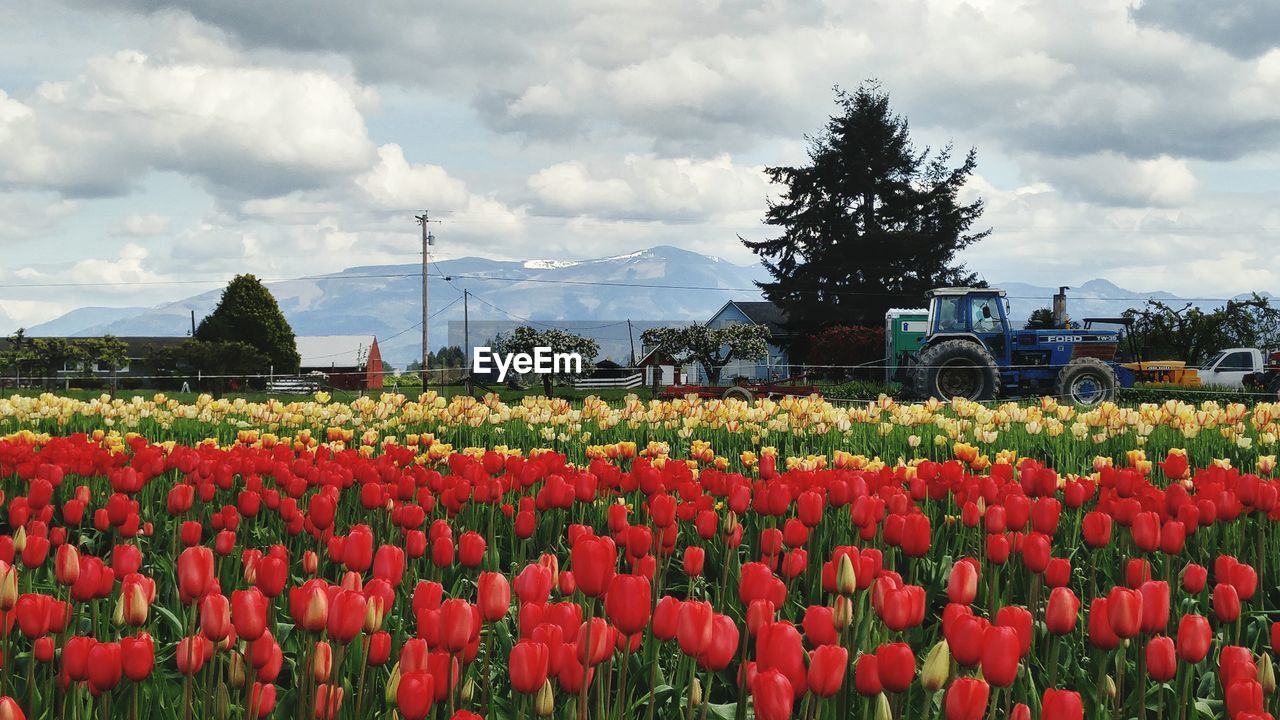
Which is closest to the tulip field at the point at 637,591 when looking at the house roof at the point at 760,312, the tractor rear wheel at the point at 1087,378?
the tractor rear wheel at the point at 1087,378

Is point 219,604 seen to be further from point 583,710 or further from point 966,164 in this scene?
point 966,164

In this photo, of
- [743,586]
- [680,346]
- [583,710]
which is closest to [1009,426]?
[743,586]

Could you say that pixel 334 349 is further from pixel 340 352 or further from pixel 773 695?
pixel 773 695

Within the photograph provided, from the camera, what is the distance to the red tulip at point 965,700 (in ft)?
5.24

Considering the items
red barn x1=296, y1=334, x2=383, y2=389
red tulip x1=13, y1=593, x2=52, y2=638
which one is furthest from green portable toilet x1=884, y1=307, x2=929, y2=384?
red barn x1=296, y1=334, x2=383, y2=389

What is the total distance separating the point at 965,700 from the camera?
1.61 m

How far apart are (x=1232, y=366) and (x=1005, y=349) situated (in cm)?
1493

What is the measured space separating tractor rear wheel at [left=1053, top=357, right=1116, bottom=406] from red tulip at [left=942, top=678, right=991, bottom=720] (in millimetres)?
17831

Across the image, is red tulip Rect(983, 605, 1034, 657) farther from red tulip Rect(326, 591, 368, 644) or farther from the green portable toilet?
the green portable toilet

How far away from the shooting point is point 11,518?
10.8ft

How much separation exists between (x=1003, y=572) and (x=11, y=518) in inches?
134

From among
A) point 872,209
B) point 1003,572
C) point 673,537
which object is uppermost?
point 872,209

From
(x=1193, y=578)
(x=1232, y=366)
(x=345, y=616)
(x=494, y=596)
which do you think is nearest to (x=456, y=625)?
(x=494, y=596)

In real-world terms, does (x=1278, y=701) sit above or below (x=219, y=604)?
below
